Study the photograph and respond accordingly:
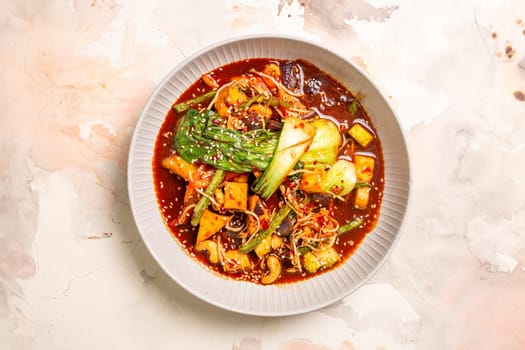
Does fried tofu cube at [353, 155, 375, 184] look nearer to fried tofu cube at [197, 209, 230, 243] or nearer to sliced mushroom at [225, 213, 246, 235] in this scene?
sliced mushroom at [225, 213, 246, 235]

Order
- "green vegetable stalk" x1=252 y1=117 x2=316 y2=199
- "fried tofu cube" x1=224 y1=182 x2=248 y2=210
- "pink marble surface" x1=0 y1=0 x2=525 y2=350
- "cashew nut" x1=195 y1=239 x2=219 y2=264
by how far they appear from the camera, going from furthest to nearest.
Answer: "pink marble surface" x1=0 y1=0 x2=525 y2=350 < "cashew nut" x1=195 y1=239 x2=219 y2=264 < "fried tofu cube" x1=224 y1=182 x2=248 y2=210 < "green vegetable stalk" x1=252 y1=117 x2=316 y2=199

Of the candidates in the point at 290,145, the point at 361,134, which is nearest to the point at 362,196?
the point at 361,134

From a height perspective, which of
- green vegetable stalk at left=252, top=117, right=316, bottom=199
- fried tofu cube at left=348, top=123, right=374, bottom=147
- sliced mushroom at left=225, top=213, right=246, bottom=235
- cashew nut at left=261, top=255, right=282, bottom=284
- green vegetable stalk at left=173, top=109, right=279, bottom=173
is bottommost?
cashew nut at left=261, top=255, right=282, bottom=284

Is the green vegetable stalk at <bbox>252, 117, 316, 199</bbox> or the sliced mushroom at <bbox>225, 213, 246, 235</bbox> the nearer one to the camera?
the green vegetable stalk at <bbox>252, 117, 316, 199</bbox>

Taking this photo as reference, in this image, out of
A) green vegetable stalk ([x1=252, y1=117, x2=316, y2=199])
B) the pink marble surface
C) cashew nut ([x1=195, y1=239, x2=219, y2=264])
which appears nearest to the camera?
green vegetable stalk ([x1=252, y1=117, x2=316, y2=199])

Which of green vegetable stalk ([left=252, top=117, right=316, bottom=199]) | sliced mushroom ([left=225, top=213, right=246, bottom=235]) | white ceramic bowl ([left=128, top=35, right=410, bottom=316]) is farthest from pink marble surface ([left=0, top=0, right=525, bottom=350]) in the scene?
green vegetable stalk ([left=252, top=117, right=316, bottom=199])

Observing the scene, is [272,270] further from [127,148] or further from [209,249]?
[127,148]

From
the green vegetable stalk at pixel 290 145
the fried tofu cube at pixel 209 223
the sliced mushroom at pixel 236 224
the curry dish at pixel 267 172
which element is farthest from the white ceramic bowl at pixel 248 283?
the green vegetable stalk at pixel 290 145
